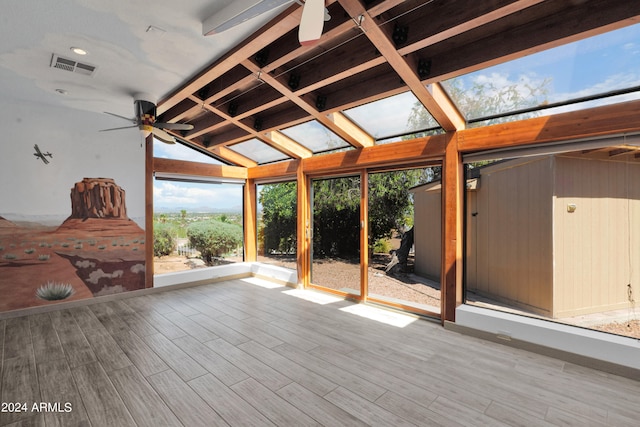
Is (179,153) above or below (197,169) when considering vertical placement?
above

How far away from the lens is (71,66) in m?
3.12

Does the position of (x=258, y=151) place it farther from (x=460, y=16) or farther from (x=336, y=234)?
(x=460, y=16)

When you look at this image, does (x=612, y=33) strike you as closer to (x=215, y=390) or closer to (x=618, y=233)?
(x=618, y=233)

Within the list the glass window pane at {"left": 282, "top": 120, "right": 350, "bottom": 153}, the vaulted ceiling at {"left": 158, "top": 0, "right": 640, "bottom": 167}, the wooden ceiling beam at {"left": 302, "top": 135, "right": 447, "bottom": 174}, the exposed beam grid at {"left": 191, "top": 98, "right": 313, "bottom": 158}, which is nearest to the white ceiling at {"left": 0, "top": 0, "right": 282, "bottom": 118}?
the vaulted ceiling at {"left": 158, "top": 0, "right": 640, "bottom": 167}

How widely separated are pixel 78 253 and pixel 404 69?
5140 millimetres

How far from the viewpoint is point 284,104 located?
4.28 meters

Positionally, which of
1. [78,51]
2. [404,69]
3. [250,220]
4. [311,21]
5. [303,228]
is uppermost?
[78,51]

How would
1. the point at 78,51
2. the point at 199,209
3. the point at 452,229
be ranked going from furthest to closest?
the point at 199,209 < the point at 452,229 < the point at 78,51

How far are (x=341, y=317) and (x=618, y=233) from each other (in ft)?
9.77

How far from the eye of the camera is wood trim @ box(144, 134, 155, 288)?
506 cm

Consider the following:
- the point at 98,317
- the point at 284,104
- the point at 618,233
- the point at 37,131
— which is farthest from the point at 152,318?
the point at 618,233

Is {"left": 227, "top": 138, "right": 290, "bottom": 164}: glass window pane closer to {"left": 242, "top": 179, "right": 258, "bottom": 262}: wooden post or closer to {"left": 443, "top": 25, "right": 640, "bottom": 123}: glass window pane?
{"left": 242, "top": 179, "right": 258, "bottom": 262}: wooden post

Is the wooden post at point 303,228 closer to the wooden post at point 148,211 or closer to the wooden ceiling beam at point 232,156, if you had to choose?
the wooden ceiling beam at point 232,156

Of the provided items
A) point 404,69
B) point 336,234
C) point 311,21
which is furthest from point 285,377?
point 404,69
